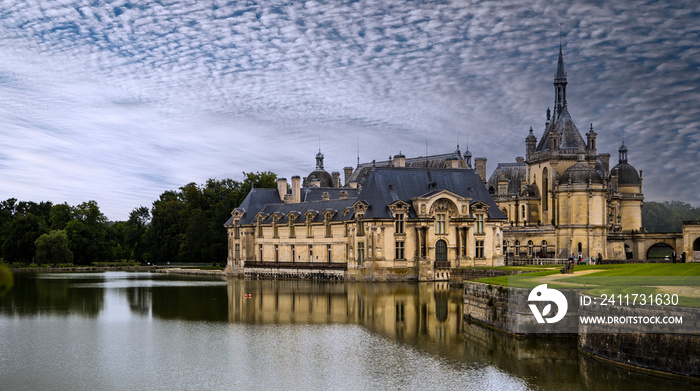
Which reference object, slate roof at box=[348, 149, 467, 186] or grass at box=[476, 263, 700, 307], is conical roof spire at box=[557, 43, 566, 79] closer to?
slate roof at box=[348, 149, 467, 186]

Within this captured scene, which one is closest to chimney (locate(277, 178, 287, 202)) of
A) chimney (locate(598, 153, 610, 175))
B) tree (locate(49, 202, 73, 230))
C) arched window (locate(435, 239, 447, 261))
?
arched window (locate(435, 239, 447, 261))

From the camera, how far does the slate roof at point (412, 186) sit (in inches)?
2461

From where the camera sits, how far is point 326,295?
47.2 meters

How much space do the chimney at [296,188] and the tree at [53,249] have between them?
3871 cm

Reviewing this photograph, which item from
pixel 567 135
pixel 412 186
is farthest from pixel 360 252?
pixel 567 135

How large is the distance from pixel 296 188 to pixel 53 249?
40.3 m

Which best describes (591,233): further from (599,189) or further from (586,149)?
(586,149)

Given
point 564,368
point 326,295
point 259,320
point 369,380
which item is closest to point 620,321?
point 564,368

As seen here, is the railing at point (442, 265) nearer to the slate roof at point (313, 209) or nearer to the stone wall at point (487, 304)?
the slate roof at point (313, 209)

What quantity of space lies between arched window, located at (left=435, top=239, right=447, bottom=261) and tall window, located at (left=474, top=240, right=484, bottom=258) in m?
2.97

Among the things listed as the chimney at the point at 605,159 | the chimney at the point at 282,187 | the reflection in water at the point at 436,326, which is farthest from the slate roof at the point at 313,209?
the chimney at the point at 605,159

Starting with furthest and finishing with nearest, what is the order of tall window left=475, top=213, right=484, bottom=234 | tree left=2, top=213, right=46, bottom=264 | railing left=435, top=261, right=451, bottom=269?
tree left=2, top=213, right=46, bottom=264 < tall window left=475, top=213, right=484, bottom=234 < railing left=435, top=261, right=451, bottom=269

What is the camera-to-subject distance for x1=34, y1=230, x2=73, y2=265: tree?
98.5m

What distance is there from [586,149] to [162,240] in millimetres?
58748
